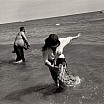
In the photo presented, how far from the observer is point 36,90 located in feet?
29.7

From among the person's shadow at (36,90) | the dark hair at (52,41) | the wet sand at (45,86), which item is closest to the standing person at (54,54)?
the dark hair at (52,41)

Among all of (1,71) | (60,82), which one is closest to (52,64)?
(60,82)

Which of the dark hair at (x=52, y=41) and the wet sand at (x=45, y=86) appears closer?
the dark hair at (x=52, y=41)

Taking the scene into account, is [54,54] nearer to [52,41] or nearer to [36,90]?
[52,41]

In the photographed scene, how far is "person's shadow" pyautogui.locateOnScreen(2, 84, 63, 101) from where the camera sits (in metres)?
8.45

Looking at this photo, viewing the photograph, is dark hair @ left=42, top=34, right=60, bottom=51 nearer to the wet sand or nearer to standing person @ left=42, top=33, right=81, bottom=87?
standing person @ left=42, top=33, right=81, bottom=87

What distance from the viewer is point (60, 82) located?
810 centimetres

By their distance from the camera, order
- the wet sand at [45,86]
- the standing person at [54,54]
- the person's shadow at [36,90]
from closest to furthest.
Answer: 1. the standing person at [54,54]
2. the wet sand at [45,86]
3. the person's shadow at [36,90]

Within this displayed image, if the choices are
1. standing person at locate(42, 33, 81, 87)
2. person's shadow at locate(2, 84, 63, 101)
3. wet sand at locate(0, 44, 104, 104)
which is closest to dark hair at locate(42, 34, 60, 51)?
standing person at locate(42, 33, 81, 87)

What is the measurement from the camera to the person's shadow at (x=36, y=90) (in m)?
8.45

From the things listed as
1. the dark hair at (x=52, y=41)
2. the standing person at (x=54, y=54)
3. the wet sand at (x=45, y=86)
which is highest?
the dark hair at (x=52, y=41)

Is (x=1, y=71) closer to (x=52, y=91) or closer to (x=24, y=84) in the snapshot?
(x=24, y=84)

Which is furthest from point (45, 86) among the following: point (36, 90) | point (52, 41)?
point (52, 41)

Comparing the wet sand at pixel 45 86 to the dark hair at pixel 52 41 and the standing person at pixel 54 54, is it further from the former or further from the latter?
the dark hair at pixel 52 41
